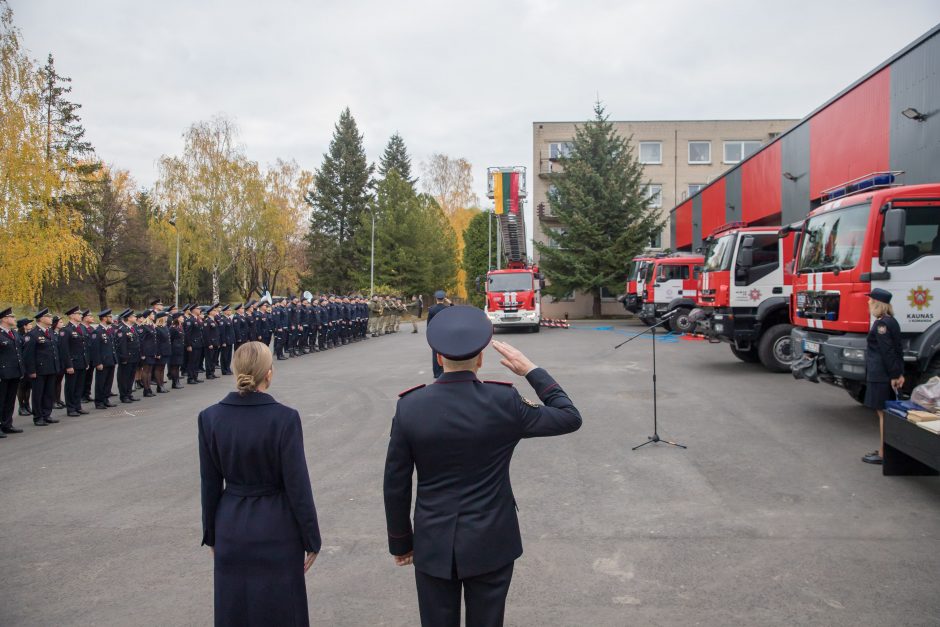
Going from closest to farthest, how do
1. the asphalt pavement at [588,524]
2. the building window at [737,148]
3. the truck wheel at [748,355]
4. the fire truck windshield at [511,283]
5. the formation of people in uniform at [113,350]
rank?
the asphalt pavement at [588,524], the formation of people in uniform at [113,350], the truck wheel at [748,355], the fire truck windshield at [511,283], the building window at [737,148]

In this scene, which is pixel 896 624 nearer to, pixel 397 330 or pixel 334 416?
pixel 334 416

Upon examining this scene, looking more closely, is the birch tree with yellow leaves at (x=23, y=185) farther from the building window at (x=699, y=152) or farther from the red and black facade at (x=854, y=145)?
the building window at (x=699, y=152)

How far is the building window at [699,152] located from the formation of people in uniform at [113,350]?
33.8 metres

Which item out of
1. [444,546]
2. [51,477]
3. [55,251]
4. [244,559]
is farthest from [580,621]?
[55,251]

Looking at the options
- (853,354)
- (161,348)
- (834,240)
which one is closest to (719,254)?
(834,240)

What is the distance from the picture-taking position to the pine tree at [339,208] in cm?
5181

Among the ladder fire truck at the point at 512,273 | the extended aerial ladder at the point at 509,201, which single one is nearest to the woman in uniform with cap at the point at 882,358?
the ladder fire truck at the point at 512,273

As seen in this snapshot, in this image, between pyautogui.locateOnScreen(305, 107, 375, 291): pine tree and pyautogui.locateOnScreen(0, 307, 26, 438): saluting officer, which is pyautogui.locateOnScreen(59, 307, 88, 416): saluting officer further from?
pyautogui.locateOnScreen(305, 107, 375, 291): pine tree

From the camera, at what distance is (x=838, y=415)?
9.39 m

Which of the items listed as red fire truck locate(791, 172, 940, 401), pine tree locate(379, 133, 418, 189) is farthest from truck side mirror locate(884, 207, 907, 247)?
pine tree locate(379, 133, 418, 189)

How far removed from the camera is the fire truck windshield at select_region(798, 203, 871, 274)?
8.44 metres

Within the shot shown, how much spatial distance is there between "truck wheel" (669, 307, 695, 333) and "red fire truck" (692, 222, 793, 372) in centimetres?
451

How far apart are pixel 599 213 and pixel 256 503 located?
34.1 metres

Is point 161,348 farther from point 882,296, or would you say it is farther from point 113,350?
point 882,296
